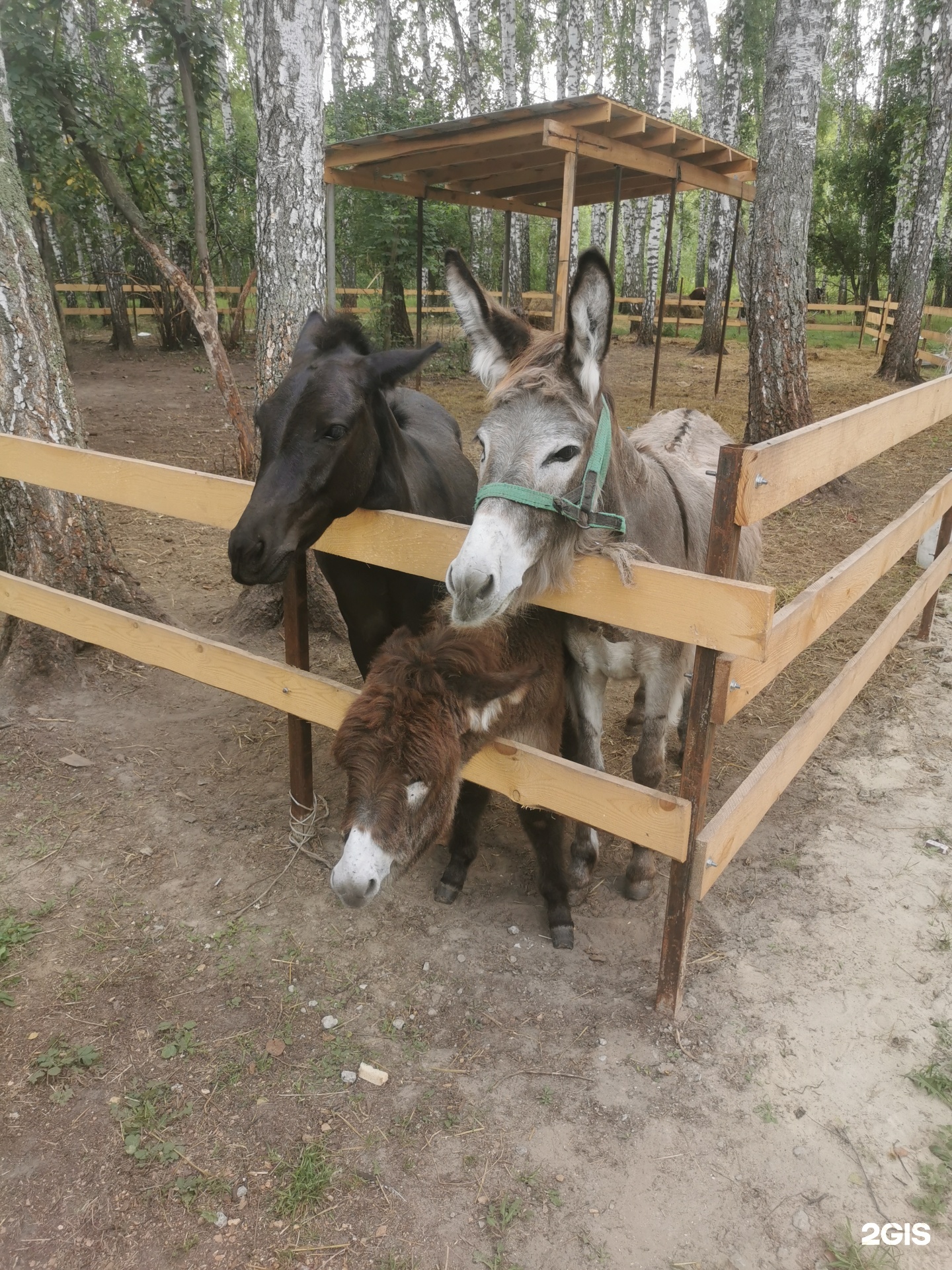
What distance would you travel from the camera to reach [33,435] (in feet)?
13.0

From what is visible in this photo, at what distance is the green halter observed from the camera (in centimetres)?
207

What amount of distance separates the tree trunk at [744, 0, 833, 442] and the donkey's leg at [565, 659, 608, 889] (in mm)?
5521

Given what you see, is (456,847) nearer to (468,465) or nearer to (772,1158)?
(772,1158)

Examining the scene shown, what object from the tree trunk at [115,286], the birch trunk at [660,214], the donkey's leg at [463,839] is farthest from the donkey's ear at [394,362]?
the tree trunk at [115,286]

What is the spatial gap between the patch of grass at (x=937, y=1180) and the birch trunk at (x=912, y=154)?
17.4m

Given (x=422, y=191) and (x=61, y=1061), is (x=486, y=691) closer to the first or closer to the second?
(x=61, y=1061)

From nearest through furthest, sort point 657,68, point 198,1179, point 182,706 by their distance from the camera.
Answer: point 198,1179, point 182,706, point 657,68

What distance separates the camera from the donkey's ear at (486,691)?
6.92 ft

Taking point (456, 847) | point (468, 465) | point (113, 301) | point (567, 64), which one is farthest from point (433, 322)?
point (456, 847)

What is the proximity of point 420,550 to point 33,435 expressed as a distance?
2710 mm

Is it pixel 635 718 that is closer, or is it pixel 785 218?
pixel 635 718

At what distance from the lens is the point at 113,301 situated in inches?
651

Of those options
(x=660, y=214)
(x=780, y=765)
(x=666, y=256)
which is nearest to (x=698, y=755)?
(x=780, y=765)

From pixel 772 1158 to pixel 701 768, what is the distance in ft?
3.27
